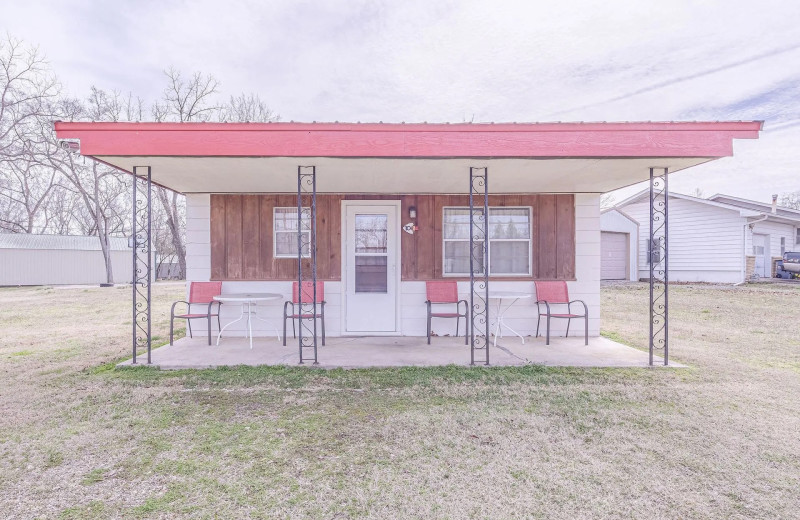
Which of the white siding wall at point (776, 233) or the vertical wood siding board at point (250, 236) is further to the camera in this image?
the white siding wall at point (776, 233)

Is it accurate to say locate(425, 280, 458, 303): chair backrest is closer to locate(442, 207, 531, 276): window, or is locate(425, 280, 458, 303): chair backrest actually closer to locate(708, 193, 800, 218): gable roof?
locate(442, 207, 531, 276): window

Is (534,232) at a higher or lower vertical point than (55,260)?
higher

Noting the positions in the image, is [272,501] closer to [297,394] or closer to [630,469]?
[297,394]

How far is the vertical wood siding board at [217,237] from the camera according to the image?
6.08m

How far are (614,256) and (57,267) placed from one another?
86.8 feet

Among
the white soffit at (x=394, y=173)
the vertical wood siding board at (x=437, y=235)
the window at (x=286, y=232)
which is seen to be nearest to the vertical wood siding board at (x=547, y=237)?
the white soffit at (x=394, y=173)

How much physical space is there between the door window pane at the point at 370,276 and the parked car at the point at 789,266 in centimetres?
1745

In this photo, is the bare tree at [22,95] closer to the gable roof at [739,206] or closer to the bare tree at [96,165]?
the bare tree at [96,165]

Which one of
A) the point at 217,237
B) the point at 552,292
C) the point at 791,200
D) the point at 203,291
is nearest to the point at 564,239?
the point at 552,292

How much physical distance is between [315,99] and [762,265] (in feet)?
59.0

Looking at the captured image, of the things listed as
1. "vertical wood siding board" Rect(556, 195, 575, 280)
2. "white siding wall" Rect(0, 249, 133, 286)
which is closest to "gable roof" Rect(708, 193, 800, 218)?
"vertical wood siding board" Rect(556, 195, 575, 280)

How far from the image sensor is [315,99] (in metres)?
14.1

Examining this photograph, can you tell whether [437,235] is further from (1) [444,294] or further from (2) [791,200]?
(2) [791,200]

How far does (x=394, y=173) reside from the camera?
4.71 meters
